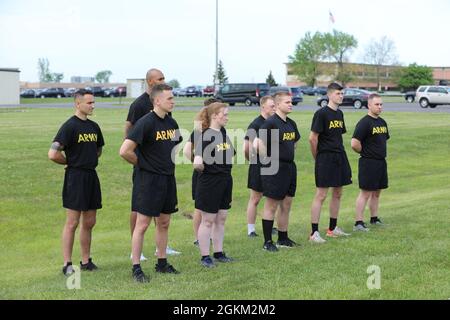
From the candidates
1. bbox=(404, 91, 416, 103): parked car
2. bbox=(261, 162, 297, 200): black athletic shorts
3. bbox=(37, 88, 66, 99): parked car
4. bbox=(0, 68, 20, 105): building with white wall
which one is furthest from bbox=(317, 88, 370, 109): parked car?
bbox=(37, 88, 66, 99): parked car

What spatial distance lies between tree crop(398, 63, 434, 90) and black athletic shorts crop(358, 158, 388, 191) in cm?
11180

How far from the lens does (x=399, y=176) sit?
17.2 meters

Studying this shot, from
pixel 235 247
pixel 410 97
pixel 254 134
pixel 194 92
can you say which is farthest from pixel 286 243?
pixel 194 92

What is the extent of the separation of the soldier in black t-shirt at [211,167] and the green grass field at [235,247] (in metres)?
0.51

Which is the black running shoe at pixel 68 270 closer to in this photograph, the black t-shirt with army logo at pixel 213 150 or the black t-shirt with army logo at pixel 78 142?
the black t-shirt with army logo at pixel 78 142

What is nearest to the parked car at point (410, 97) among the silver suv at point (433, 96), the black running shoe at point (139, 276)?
the silver suv at point (433, 96)

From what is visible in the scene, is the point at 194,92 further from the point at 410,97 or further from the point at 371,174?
the point at 371,174

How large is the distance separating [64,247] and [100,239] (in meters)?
2.97

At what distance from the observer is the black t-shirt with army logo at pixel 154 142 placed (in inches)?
255

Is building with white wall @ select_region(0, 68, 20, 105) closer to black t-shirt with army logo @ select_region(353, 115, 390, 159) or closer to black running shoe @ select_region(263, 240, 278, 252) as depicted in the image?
black t-shirt with army logo @ select_region(353, 115, 390, 159)

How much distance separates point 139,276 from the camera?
255 inches

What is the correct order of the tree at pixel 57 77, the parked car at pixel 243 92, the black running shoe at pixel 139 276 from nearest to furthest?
the black running shoe at pixel 139 276, the parked car at pixel 243 92, the tree at pixel 57 77

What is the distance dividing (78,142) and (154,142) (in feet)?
3.49
